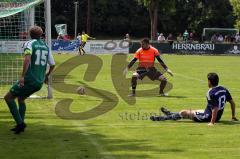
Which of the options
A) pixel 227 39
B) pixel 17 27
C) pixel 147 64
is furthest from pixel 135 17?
pixel 147 64

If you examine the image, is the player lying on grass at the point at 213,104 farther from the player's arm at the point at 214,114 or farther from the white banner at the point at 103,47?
the white banner at the point at 103,47

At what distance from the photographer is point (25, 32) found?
67.5 feet

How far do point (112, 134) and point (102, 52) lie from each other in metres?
39.7

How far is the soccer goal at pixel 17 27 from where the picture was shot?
17125 millimetres

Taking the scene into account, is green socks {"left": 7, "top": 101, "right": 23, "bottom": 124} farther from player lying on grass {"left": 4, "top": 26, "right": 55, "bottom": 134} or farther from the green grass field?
the green grass field

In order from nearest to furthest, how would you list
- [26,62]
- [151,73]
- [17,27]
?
[26,62] → [151,73] → [17,27]

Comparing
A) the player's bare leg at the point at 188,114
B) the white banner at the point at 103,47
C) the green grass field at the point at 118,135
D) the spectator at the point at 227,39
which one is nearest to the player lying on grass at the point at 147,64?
the green grass field at the point at 118,135

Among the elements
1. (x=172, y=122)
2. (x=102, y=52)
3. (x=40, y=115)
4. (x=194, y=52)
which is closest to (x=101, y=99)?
(x=40, y=115)

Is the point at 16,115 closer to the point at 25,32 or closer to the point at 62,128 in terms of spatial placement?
the point at 62,128

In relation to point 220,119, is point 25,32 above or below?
above

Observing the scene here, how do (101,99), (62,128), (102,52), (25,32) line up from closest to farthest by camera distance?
(62,128) < (101,99) < (25,32) < (102,52)

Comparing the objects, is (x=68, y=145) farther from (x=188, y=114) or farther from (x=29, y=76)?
(x=188, y=114)

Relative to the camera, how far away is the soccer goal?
1712cm

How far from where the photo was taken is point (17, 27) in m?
21.9
